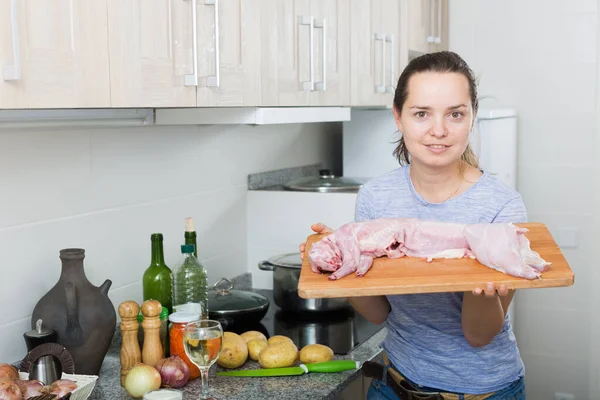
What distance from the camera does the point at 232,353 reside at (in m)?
2.00

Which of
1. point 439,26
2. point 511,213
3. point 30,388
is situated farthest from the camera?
point 439,26

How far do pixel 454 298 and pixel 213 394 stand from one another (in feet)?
1.97

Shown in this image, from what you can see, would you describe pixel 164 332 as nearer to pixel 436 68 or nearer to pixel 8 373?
pixel 8 373

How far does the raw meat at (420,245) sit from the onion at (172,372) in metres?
0.50

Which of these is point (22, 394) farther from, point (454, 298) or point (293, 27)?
point (293, 27)

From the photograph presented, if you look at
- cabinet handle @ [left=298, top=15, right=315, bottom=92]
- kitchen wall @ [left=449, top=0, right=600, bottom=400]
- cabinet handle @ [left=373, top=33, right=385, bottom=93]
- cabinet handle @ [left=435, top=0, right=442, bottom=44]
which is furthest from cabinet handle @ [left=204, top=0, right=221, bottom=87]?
kitchen wall @ [left=449, top=0, right=600, bottom=400]

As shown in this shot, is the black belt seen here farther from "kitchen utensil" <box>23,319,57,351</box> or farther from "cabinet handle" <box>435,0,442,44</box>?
"cabinet handle" <box>435,0,442,44</box>

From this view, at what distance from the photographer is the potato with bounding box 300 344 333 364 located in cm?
201

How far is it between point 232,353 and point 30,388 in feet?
1.95

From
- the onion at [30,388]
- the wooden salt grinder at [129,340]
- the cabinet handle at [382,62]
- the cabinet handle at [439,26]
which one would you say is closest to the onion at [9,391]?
the onion at [30,388]

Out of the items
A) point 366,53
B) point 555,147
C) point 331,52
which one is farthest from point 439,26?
point 331,52

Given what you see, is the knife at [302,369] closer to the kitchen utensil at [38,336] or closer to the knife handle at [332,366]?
the knife handle at [332,366]

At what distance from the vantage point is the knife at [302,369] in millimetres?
1938

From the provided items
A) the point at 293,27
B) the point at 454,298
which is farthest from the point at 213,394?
the point at 293,27
